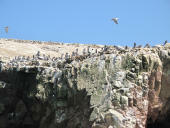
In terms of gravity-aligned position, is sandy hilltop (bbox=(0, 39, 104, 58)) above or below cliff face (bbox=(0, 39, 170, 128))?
above

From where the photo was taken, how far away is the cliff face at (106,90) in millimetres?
26734

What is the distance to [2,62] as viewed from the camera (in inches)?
1650

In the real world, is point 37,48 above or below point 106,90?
above

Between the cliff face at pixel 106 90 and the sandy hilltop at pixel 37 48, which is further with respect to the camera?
the sandy hilltop at pixel 37 48

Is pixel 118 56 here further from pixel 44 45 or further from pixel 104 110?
pixel 44 45

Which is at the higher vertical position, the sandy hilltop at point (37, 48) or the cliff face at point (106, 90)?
the sandy hilltop at point (37, 48)

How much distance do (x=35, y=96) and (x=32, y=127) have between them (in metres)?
4.17

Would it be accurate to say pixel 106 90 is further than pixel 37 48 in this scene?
No

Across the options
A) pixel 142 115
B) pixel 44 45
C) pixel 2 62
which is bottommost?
pixel 142 115

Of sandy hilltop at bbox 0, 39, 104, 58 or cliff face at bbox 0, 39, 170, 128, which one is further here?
sandy hilltop at bbox 0, 39, 104, 58

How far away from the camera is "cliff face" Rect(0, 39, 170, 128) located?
26734mm

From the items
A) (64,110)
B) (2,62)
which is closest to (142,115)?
(64,110)

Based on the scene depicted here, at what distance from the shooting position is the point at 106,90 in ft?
90.3

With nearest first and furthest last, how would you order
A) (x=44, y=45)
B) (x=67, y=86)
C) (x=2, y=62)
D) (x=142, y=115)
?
(x=142, y=115) → (x=67, y=86) → (x=2, y=62) → (x=44, y=45)
